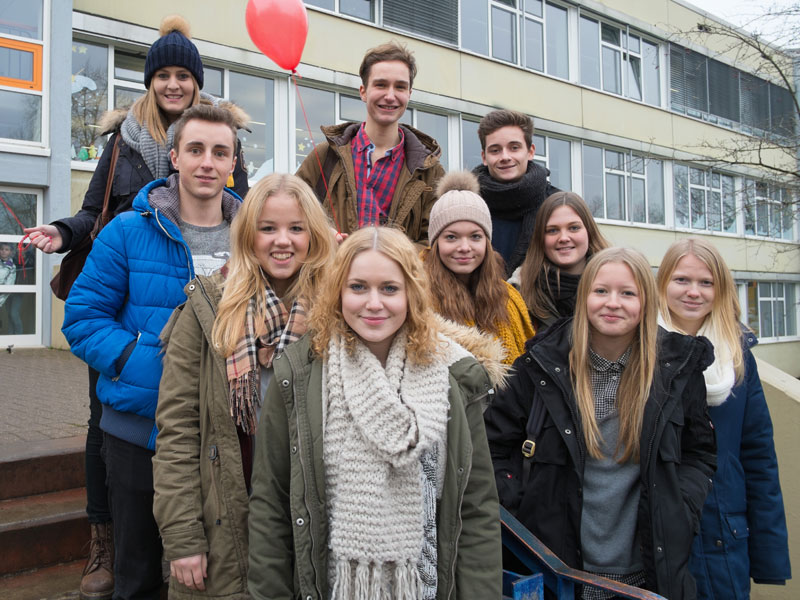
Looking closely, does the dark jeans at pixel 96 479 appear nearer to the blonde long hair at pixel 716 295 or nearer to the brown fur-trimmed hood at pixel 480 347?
the brown fur-trimmed hood at pixel 480 347

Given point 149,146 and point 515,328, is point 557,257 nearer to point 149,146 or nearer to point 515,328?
point 515,328

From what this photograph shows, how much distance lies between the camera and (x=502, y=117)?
3.63 m

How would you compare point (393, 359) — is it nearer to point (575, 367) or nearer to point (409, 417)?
point (409, 417)

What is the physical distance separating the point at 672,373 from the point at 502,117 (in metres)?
1.82

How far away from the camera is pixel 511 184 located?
11.6 ft

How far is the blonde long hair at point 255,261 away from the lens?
6.93 ft

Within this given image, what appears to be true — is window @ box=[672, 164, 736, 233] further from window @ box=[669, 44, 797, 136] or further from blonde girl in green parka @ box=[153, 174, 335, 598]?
blonde girl in green parka @ box=[153, 174, 335, 598]

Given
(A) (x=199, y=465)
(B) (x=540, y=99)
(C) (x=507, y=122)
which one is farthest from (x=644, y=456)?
(B) (x=540, y=99)

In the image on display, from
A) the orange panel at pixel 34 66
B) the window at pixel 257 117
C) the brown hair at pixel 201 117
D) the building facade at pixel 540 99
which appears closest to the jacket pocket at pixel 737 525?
the brown hair at pixel 201 117

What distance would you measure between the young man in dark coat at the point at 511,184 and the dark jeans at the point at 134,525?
2.15m

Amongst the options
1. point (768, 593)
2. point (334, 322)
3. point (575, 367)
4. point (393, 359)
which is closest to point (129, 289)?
point (334, 322)

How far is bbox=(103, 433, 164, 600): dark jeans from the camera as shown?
7.34 feet

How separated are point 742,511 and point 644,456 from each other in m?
0.74

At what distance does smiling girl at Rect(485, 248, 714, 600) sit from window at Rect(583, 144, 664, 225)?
15680 mm
